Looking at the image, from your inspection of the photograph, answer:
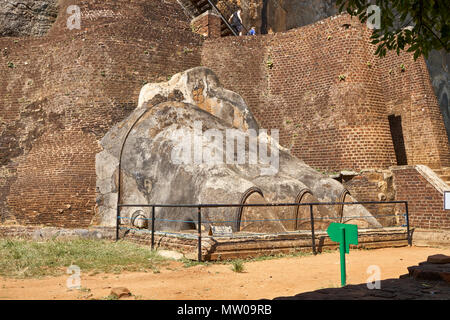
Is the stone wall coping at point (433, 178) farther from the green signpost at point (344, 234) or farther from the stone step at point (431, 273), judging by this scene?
the stone step at point (431, 273)

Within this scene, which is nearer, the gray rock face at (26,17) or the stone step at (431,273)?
the stone step at (431,273)

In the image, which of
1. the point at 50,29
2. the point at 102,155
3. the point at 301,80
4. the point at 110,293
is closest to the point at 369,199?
the point at 301,80

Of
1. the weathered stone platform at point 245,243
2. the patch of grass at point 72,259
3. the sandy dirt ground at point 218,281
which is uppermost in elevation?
the weathered stone platform at point 245,243

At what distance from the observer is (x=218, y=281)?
6301 millimetres

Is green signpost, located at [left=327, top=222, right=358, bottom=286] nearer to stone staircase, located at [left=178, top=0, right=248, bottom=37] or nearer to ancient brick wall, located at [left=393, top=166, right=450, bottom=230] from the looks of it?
ancient brick wall, located at [left=393, top=166, right=450, bottom=230]

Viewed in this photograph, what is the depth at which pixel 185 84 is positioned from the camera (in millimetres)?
15195

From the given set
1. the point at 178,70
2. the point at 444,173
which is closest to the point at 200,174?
the point at 444,173

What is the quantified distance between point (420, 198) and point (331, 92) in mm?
5045

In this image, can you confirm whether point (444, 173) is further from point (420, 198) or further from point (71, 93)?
point (71, 93)

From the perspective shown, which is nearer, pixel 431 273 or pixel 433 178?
pixel 431 273

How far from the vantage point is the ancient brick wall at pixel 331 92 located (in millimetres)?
14922
